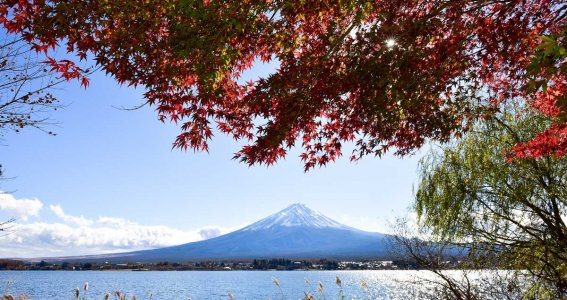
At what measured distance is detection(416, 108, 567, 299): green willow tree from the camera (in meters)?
11.0

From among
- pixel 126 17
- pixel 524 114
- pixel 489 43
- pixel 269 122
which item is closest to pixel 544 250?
pixel 524 114

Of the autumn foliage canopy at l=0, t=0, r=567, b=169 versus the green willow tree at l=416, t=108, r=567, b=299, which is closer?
the autumn foliage canopy at l=0, t=0, r=567, b=169

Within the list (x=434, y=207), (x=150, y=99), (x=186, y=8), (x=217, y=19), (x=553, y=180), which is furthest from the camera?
(x=434, y=207)

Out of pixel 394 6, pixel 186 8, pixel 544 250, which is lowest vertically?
pixel 544 250

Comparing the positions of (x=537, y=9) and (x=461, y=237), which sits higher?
(x=537, y=9)

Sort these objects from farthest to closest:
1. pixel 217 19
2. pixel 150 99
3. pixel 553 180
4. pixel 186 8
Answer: pixel 553 180
pixel 150 99
pixel 217 19
pixel 186 8

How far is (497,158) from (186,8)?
381 inches

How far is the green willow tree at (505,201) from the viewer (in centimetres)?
1105

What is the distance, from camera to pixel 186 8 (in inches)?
225

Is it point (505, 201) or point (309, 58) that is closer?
point (309, 58)

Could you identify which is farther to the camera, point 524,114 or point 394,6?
point 524,114

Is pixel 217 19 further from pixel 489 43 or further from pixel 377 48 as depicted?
Answer: pixel 489 43

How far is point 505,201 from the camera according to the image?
11727mm

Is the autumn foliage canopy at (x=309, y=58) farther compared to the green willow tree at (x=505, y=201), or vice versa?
the green willow tree at (x=505, y=201)
